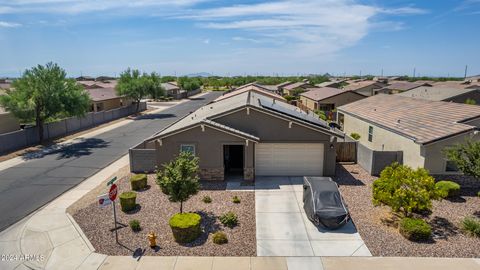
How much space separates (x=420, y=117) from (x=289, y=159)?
31.4ft

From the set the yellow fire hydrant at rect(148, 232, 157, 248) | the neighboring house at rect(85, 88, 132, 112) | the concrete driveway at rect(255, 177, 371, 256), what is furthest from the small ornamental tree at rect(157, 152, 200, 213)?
the neighboring house at rect(85, 88, 132, 112)

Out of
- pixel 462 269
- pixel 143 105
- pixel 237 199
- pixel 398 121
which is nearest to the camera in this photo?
pixel 462 269

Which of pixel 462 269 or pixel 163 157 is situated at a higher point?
pixel 163 157

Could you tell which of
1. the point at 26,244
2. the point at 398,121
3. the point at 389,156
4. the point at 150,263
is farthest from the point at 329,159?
the point at 26,244

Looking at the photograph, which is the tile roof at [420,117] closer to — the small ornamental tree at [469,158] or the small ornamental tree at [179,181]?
the small ornamental tree at [469,158]

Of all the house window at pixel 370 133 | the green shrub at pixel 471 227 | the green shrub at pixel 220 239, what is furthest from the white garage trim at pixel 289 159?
the green shrub at pixel 471 227

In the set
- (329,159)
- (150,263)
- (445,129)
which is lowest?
(150,263)

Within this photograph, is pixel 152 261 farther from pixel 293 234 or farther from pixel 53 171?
pixel 53 171

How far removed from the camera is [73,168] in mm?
22453

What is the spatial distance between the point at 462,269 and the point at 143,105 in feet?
179

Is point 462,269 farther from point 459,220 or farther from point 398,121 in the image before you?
point 398,121

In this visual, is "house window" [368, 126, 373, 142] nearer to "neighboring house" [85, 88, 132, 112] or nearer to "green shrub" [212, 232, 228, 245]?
"green shrub" [212, 232, 228, 245]

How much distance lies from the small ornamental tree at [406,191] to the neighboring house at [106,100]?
41632mm

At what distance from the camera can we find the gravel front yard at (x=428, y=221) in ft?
38.8
